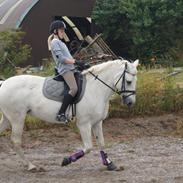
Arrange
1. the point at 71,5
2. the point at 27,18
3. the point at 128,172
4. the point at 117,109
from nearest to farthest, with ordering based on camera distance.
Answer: the point at 128,172 → the point at 117,109 → the point at 27,18 → the point at 71,5

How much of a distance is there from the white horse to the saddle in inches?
2.6

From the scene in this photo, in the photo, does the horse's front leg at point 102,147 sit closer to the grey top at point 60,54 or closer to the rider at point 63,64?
the rider at point 63,64

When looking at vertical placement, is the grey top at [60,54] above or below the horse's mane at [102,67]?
above

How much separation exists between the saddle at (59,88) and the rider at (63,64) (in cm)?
11

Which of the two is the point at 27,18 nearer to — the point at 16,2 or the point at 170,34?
the point at 16,2

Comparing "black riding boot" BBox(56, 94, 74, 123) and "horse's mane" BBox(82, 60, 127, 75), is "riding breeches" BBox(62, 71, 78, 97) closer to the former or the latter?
"black riding boot" BBox(56, 94, 74, 123)

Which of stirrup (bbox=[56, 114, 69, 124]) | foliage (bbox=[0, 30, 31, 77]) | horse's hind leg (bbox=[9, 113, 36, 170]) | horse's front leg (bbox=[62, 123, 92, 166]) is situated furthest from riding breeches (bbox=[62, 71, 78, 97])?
foliage (bbox=[0, 30, 31, 77])

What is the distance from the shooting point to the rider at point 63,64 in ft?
26.8

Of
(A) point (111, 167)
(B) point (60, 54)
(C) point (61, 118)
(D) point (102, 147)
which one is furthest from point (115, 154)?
(B) point (60, 54)

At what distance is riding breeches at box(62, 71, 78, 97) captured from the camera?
8148 mm

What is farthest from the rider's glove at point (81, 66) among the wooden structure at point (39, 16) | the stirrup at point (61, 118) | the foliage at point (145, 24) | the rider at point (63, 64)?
the foliage at point (145, 24)

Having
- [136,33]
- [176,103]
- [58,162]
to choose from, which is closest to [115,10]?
[136,33]

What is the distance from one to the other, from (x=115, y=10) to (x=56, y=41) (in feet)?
66.1

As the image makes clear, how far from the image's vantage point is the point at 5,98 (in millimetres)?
8430
